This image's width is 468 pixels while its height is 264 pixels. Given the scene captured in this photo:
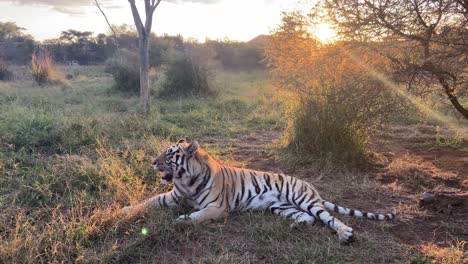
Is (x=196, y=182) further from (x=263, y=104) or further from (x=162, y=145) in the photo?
(x=263, y=104)

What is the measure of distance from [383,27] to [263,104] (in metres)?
7.60

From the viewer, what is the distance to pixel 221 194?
434 cm

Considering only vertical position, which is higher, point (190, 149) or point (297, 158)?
point (190, 149)

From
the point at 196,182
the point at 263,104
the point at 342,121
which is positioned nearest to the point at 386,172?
the point at 342,121

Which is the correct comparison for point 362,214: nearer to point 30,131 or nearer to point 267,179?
point 267,179

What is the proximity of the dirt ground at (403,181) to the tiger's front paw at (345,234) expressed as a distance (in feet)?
1.43

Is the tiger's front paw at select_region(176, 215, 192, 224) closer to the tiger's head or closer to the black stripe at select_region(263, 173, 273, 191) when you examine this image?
the tiger's head

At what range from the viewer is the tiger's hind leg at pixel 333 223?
12.4 feet

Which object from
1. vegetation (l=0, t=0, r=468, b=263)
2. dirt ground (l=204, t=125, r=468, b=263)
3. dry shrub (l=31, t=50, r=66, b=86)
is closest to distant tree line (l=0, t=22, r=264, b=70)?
dry shrub (l=31, t=50, r=66, b=86)

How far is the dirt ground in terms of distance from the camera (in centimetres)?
415

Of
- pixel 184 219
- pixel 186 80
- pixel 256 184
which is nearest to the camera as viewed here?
pixel 184 219

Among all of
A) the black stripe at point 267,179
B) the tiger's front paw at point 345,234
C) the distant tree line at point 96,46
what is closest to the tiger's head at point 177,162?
the black stripe at point 267,179

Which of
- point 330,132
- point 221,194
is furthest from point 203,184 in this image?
point 330,132

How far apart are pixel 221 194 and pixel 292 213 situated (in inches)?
31.1
